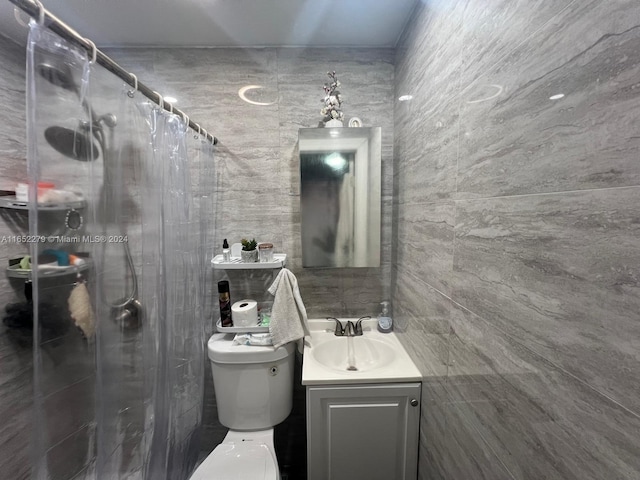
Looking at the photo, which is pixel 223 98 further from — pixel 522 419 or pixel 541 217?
pixel 522 419

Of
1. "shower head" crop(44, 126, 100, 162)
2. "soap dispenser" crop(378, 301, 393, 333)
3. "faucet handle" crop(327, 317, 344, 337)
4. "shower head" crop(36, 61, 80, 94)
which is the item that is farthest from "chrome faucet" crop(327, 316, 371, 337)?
"shower head" crop(36, 61, 80, 94)

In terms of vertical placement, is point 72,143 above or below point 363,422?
above

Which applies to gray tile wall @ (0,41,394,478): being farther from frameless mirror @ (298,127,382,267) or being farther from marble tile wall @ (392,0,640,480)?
marble tile wall @ (392,0,640,480)

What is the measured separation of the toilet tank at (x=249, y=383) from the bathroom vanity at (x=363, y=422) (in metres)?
0.24

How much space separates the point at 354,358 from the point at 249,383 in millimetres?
571

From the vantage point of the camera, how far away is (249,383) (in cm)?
123

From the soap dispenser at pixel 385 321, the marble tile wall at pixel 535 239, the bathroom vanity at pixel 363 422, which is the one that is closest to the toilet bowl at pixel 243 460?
the bathroom vanity at pixel 363 422

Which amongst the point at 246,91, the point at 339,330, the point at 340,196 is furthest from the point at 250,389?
the point at 246,91

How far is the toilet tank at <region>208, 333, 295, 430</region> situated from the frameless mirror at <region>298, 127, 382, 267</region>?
53 centimetres

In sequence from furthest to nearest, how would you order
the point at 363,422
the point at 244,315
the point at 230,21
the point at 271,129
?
1. the point at 271,129
2. the point at 244,315
3. the point at 230,21
4. the point at 363,422

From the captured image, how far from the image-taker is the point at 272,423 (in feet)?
4.15

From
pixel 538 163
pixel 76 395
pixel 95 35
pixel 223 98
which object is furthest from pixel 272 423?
pixel 95 35

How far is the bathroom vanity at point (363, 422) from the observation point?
3.42 feet

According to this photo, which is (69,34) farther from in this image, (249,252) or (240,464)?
(240,464)
